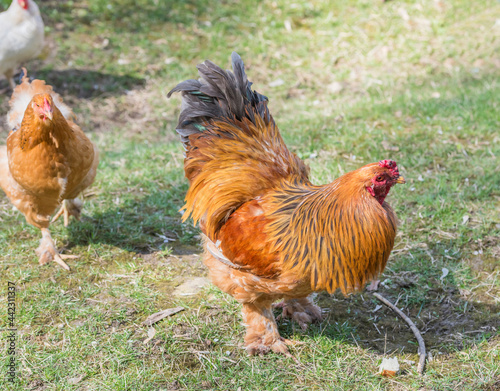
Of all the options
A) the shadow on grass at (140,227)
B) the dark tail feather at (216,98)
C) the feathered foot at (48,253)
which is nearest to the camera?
the dark tail feather at (216,98)

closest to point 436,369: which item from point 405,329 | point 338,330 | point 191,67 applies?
point 405,329

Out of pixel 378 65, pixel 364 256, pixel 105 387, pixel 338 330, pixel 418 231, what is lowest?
pixel 105 387

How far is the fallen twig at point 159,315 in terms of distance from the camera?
3.87 metres

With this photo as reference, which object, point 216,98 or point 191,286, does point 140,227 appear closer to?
point 191,286

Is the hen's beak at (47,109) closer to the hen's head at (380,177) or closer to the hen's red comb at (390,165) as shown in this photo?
the hen's head at (380,177)

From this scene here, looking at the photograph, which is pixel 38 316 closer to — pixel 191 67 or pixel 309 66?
pixel 191 67

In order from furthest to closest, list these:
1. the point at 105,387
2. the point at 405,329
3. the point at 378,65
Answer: the point at 378,65 < the point at 405,329 < the point at 105,387

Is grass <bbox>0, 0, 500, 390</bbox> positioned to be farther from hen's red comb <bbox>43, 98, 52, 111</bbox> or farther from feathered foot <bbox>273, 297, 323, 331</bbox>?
hen's red comb <bbox>43, 98, 52, 111</bbox>

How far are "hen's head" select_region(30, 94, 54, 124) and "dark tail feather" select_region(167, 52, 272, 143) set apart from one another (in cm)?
110

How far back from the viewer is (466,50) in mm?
8273

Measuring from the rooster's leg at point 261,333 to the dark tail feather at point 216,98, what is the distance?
1.49 meters

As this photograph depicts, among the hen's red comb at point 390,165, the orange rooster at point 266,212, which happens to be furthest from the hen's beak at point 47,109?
the hen's red comb at point 390,165

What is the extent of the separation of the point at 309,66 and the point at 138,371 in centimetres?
649

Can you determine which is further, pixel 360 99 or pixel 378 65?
pixel 378 65
